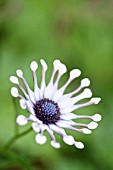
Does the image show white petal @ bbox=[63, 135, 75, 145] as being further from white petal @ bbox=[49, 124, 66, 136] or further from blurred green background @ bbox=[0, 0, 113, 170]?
blurred green background @ bbox=[0, 0, 113, 170]

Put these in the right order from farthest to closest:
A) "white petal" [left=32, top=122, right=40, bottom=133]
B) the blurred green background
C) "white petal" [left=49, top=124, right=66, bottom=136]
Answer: the blurred green background < "white petal" [left=49, top=124, right=66, bottom=136] < "white petal" [left=32, top=122, right=40, bottom=133]

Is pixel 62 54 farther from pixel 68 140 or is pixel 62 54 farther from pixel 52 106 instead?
pixel 68 140

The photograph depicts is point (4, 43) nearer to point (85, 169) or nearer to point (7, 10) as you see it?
point (7, 10)

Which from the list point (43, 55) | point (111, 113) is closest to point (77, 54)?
point (43, 55)

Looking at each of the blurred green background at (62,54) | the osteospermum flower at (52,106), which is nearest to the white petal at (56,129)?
the osteospermum flower at (52,106)

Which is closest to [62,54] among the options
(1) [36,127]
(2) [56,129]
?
(2) [56,129]

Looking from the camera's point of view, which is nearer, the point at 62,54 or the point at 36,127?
the point at 36,127

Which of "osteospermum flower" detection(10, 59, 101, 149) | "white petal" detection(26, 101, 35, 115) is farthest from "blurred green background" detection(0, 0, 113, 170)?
"white petal" detection(26, 101, 35, 115)
